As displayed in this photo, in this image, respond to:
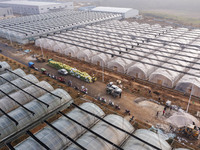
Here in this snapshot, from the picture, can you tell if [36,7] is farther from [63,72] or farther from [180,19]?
[63,72]

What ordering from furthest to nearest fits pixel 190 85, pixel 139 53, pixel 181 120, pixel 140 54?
pixel 139 53 → pixel 140 54 → pixel 190 85 → pixel 181 120

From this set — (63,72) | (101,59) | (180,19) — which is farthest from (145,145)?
(180,19)

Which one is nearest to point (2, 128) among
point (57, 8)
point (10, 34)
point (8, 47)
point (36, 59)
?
point (36, 59)

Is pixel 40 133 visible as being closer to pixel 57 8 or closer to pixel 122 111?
pixel 122 111

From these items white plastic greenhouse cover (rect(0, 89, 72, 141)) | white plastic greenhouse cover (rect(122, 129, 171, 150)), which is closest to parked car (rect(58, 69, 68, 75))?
white plastic greenhouse cover (rect(0, 89, 72, 141))

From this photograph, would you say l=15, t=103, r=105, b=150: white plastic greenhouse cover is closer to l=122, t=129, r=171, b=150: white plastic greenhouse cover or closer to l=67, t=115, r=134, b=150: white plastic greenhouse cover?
l=67, t=115, r=134, b=150: white plastic greenhouse cover

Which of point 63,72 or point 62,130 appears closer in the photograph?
point 62,130
